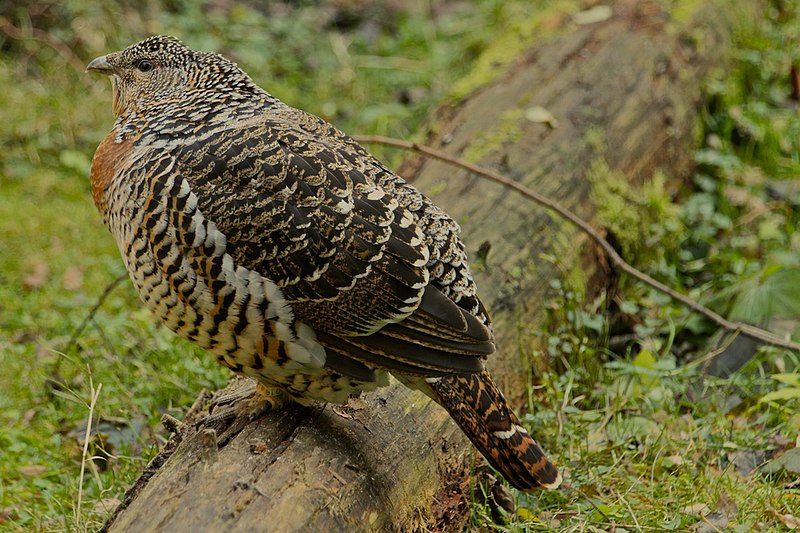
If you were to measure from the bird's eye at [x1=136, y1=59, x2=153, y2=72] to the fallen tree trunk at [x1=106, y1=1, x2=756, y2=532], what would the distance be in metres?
1.51

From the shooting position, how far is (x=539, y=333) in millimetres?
4605

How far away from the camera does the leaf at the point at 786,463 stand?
381 centimetres

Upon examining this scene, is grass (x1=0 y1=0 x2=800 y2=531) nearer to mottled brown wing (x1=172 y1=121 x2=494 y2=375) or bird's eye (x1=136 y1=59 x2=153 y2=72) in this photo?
mottled brown wing (x1=172 y1=121 x2=494 y2=375)

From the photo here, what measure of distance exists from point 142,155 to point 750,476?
9.12 feet

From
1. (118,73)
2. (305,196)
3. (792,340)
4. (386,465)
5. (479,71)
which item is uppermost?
(118,73)

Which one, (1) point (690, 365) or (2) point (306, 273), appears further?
(1) point (690, 365)

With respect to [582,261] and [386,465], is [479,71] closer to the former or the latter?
[582,261]

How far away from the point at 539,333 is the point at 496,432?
3.85ft

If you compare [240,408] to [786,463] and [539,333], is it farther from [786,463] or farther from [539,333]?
[786,463]

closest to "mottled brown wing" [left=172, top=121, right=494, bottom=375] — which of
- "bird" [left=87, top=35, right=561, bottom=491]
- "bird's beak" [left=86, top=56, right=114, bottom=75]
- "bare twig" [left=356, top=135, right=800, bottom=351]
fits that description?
"bird" [left=87, top=35, right=561, bottom=491]

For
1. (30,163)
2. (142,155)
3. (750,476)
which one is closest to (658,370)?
(750,476)

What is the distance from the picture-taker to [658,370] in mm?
4477

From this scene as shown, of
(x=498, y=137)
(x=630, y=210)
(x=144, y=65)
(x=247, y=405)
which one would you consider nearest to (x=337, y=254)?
(x=247, y=405)

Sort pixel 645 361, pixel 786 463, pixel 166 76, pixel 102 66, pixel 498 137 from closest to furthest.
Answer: pixel 786 463 < pixel 166 76 < pixel 102 66 < pixel 645 361 < pixel 498 137
